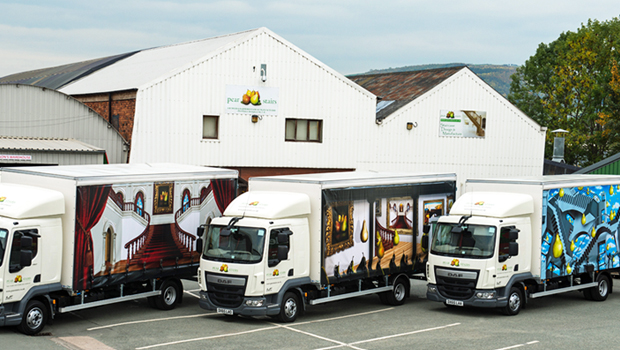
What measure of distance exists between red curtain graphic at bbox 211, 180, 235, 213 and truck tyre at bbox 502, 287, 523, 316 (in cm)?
753

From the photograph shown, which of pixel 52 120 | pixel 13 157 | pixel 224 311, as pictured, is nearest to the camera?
pixel 224 311

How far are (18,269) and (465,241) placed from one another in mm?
10385

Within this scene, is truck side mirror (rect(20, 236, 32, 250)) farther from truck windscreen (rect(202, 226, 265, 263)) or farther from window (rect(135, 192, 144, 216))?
truck windscreen (rect(202, 226, 265, 263))

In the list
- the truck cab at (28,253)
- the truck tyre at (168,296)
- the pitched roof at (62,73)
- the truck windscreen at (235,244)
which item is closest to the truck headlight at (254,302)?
the truck windscreen at (235,244)

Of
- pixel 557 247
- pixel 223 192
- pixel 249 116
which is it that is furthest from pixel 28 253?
pixel 249 116

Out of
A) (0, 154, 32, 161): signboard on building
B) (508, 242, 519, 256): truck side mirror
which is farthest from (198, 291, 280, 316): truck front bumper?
(0, 154, 32, 161): signboard on building

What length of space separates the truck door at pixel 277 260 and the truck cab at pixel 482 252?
13.4 ft

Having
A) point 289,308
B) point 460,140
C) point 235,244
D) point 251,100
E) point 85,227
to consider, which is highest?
point 251,100

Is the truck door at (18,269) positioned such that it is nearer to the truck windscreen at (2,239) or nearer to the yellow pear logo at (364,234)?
the truck windscreen at (2,239)

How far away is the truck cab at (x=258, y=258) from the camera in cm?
1700

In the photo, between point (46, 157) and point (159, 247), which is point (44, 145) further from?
point (159, 247)

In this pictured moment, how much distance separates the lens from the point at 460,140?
1492 inches

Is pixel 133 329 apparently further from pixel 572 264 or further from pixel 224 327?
pixel 572 264

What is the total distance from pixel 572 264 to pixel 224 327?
9.80 metres
